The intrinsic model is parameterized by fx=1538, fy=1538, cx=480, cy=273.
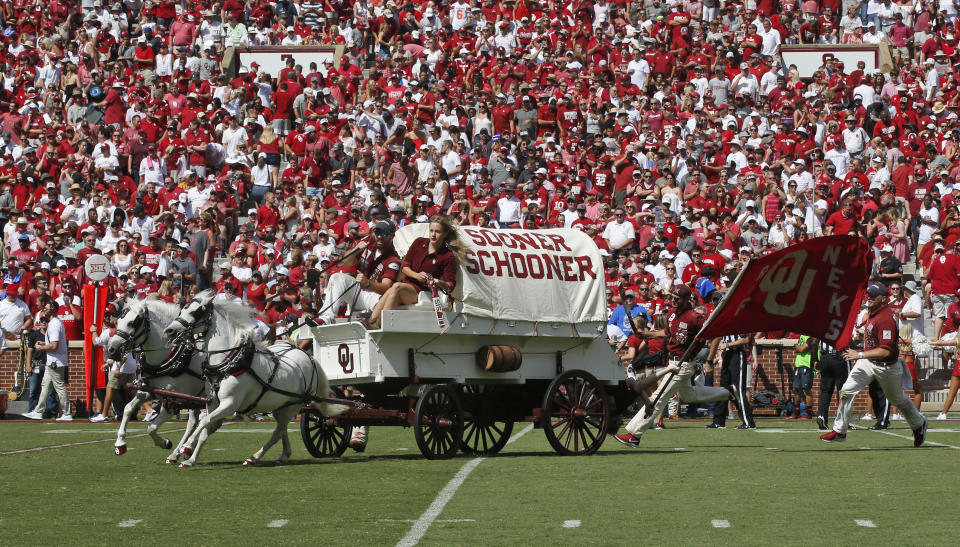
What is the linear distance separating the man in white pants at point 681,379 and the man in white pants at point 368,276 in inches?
122

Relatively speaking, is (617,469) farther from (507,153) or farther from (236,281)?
(507,153)

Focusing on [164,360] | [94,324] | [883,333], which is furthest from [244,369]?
[94,324]

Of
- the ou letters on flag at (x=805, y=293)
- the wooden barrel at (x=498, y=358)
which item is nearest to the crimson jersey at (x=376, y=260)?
the wooden barrel at (x=498, y=358)

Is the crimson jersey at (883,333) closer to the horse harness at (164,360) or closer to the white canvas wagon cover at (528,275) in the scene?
the white canvas wagon cover at (528,275)

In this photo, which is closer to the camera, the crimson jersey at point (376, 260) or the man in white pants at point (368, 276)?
the man in white pants at point (368, 276)

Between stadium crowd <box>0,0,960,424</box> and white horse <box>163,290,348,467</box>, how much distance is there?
8194 millimetres

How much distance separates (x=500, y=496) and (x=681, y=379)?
573 cm

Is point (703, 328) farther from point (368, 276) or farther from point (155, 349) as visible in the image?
point (155, 349)

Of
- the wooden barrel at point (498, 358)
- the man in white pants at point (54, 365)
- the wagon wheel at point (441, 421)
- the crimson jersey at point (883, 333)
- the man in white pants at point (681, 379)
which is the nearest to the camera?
the wagon wheel at point (441, 421)

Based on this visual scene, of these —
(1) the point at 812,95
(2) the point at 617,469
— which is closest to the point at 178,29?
(1) the point at 812,95

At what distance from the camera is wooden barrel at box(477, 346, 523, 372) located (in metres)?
14.9

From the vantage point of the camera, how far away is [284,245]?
27.9 m

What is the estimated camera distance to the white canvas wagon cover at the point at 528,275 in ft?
48.9

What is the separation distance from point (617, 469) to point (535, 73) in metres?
19.8
